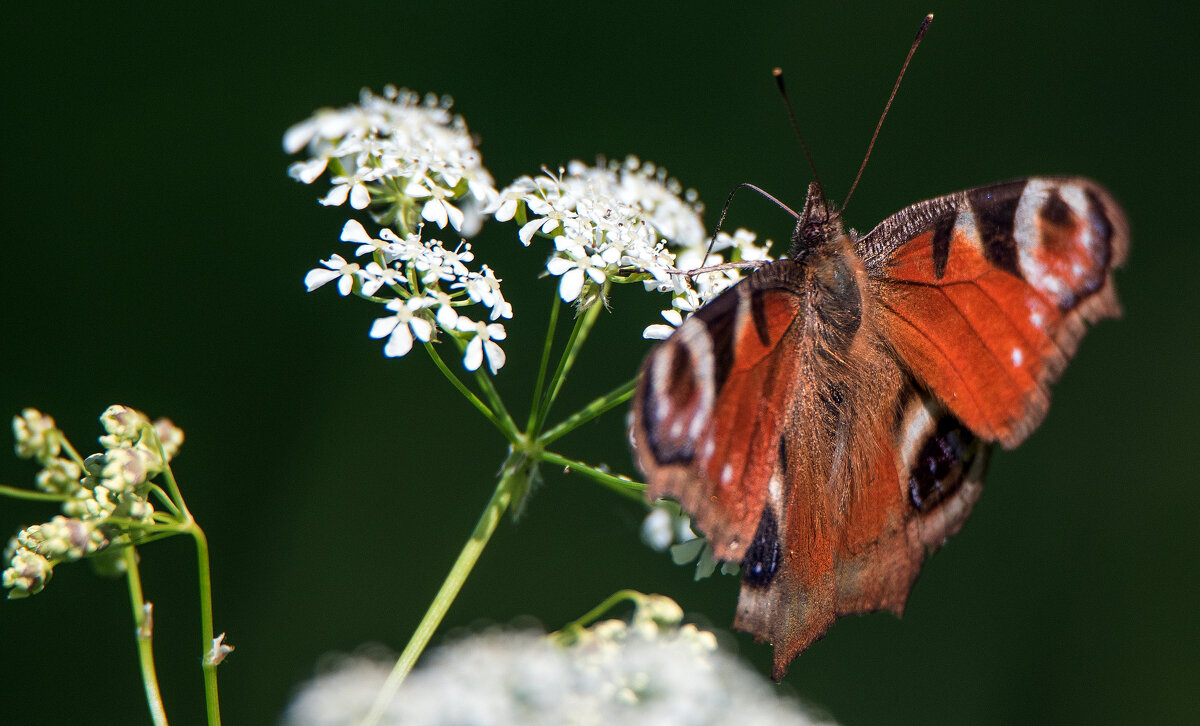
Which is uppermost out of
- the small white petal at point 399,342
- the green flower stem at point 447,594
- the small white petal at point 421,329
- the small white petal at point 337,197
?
the small white petal at point 337,197

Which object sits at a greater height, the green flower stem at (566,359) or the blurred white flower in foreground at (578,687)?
the green flower stem at (566,359)

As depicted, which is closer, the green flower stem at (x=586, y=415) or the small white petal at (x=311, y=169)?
the green flower stem at (x=586, y=415)

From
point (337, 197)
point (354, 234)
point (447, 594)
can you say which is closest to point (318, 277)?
point (354, 234)

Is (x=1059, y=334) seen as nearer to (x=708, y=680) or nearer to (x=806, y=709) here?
(x=708, y=680)

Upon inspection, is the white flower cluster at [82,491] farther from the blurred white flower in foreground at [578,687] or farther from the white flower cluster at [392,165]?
the blurred white flower in foreground at [578,687]

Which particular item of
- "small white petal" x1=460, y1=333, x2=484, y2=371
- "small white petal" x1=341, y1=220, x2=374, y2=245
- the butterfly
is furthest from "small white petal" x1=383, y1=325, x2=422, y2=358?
the butterfly

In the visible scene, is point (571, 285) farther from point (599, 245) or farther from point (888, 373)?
point (888, 373)

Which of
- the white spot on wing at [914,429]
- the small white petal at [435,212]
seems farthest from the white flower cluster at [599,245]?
the white spot on wing at [914,429]

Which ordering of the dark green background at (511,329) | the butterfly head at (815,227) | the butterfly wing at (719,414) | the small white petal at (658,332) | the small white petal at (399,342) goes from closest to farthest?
the butterfly wing at (719,414) < the small white petal at (399,342) < the small white petal at (658,332) < the butterfly head at (815,227) < the dark green background at (511,329)
